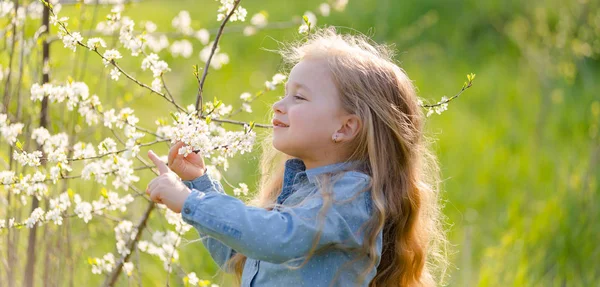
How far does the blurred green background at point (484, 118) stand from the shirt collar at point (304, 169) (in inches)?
17.8

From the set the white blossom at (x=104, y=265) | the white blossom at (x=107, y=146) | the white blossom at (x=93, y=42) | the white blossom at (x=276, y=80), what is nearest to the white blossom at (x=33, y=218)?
the white blossom at (x=107, y=146)

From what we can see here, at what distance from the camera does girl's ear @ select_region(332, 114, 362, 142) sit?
2.05m

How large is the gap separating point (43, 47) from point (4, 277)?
83 cm

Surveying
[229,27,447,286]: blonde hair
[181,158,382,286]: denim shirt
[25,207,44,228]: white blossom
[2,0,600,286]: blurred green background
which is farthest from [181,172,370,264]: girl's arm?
[2,0,600,286]: blurred green background

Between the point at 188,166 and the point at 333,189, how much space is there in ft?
1.48

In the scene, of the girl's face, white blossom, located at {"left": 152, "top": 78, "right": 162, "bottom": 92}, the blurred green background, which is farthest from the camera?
the blurred green background

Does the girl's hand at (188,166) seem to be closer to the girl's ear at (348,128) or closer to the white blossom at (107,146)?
the white blossom at (107,146)

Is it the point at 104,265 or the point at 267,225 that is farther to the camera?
the point at 104,265

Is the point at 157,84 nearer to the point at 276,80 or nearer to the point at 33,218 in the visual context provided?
the point at 276,80

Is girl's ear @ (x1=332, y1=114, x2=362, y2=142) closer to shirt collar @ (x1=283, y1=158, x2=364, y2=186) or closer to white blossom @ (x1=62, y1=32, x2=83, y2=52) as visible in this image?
shirt collar @ (x1=283, y1=158, x2=364, y2=186)

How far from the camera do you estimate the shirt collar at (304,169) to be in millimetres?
2051

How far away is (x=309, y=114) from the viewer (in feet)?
6.59

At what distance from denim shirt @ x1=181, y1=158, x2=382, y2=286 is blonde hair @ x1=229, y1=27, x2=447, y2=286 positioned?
0.06m

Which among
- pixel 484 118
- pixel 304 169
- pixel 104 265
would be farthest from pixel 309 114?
pixel 484 118
